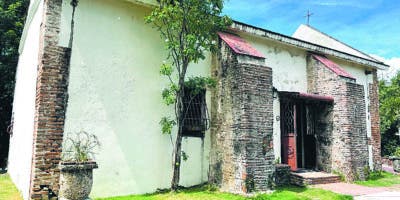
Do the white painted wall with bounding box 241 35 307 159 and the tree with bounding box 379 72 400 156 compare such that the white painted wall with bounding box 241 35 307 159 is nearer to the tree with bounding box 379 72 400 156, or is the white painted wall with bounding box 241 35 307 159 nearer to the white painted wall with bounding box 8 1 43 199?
the white painted wall with bounding box 8 1 43 199

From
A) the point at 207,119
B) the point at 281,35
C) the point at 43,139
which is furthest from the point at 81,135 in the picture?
the point at 281,35

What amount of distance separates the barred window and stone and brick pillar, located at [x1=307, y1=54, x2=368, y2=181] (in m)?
4.64

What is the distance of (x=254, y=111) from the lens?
7777 mm

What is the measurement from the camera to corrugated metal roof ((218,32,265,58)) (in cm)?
809

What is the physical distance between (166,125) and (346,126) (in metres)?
6.14

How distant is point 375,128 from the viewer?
43.4 ft

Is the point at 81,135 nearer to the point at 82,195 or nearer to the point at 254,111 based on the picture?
the point at 82,195

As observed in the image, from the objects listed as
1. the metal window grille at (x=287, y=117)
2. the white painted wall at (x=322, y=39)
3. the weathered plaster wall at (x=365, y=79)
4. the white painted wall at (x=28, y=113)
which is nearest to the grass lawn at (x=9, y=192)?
the white painted wall at (x=28, y=113)

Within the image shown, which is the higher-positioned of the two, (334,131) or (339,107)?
(339,107)

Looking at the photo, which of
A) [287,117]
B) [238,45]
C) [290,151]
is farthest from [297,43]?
[290,151]

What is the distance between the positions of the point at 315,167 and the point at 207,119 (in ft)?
15.4

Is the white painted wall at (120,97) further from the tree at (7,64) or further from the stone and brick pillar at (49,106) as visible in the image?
the tree at (7,64)

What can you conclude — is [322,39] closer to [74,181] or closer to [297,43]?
[297,43]

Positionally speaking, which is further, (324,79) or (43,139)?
(324,79)
